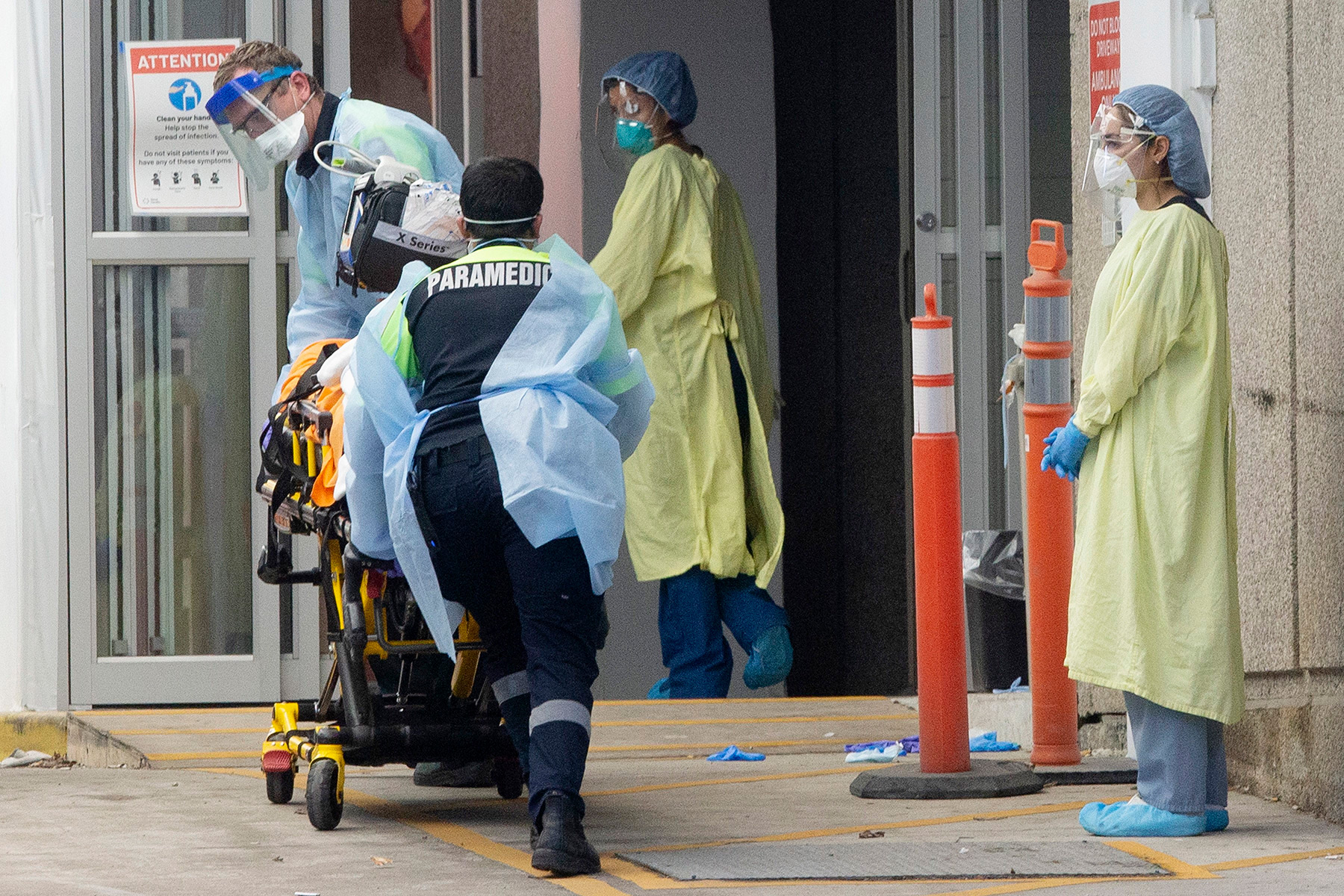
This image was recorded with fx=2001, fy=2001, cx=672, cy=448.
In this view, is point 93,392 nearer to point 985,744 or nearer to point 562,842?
point 985,744

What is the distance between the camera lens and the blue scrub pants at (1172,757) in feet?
14.6

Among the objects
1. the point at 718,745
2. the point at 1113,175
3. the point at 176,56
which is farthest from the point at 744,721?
the point at 176,56

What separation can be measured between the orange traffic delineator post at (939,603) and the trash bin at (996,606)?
1.71 m

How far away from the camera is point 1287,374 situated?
4844 millimetres

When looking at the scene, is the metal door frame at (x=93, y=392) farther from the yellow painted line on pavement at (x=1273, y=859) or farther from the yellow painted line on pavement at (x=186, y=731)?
the yellow painted line on pavement at (x=1273, y=859)

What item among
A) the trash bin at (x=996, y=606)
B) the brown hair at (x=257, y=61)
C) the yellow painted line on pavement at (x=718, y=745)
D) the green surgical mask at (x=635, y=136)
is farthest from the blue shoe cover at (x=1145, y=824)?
the green surgical mask at (x=635, y=136)

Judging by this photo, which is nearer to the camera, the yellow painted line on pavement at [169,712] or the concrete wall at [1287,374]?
the concrete wall at [1287,374]

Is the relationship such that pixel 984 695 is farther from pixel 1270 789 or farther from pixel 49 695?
pixel 49 695

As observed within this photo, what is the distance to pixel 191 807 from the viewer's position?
16.6 feet

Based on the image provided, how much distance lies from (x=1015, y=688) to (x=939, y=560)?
1.69 meters

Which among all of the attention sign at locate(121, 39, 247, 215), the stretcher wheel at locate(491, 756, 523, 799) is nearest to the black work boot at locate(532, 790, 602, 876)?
the stretcher wheel at locate(491, 756, 523, 799)

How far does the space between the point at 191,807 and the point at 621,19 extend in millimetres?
4519

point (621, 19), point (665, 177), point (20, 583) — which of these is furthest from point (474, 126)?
point (20, 583)

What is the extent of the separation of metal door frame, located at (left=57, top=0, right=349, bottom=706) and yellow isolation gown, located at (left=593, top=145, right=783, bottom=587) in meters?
1.16
